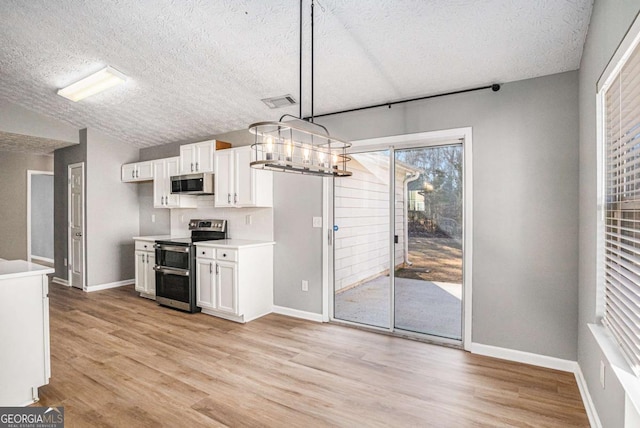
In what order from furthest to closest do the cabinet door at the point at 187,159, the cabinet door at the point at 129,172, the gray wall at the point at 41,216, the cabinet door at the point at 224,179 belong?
the gray wall at the point at 41,216 → the cabinet door at the point at 129,172 → the cabinet door at the point at 187,159 → the cabinet door at the point at 224,179

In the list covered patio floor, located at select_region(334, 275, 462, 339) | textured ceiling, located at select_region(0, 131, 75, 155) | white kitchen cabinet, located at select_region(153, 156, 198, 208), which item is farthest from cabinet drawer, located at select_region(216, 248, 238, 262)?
textured ceiling, located at select_region(0, 131, 75, 155)

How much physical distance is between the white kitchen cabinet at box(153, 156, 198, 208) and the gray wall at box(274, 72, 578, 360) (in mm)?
3752

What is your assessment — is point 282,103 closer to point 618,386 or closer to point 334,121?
point 334,121

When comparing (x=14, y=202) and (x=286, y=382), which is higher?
(x=14, y=202)

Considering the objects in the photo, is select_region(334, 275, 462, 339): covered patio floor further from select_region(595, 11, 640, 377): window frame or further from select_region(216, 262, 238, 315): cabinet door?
select_region(595, 11, 640, 377): window frame

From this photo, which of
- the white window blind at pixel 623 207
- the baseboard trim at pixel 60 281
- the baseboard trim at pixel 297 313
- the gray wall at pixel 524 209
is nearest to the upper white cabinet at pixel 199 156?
the baseboard trim at pixel 297 313

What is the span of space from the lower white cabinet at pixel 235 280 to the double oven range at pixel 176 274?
84 millimetres

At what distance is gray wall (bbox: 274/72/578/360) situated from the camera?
2744 millimetres

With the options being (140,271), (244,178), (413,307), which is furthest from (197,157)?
(413,307)

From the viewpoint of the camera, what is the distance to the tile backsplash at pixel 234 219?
15.0 feet

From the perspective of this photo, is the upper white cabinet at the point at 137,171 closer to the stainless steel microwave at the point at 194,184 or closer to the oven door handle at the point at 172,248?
the stainless steel microwave at the point at 194,184

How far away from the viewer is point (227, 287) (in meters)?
4.06

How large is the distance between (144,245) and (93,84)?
228 centimetres

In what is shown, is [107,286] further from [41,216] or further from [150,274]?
[41,216]
